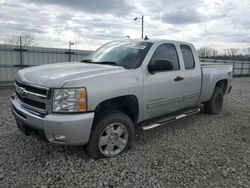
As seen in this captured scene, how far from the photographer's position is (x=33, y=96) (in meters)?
3.41

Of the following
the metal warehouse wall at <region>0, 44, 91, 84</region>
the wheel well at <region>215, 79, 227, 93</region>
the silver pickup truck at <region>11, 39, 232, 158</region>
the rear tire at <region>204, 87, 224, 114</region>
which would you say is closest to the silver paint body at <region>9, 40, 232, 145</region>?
the silver pickup truck at <region>11, 39, 232, 158</region>

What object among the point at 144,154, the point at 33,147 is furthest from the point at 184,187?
the point at 33,147

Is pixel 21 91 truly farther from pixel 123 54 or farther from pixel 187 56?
pixel 187 56

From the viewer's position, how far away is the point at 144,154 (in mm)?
3988

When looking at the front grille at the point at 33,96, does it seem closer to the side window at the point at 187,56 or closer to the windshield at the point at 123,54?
the windshield at the point at 123,54

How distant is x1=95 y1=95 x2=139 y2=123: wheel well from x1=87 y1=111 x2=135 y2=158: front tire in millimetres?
157

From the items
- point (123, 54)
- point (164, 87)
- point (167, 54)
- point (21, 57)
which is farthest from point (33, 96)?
point (21, 57)

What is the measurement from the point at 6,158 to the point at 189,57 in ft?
13.0

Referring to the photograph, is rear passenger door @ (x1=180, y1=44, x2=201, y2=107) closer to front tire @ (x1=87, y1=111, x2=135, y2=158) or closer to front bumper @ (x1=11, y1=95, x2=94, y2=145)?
front tire @ (x1=87, y1=111, x2=135, y2=158)

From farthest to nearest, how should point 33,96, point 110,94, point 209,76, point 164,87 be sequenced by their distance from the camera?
point 209,76
point 164,87
point 110,94
point 33,96

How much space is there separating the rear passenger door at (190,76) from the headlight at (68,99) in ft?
8.24

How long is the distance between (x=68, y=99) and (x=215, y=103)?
15.3ft

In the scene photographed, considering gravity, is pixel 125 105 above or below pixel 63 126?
above

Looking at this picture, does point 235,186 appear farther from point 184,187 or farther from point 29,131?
point 29,131
